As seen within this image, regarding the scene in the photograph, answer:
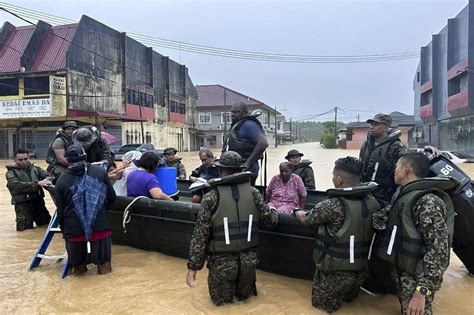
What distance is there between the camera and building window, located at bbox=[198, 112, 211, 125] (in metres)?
49.1

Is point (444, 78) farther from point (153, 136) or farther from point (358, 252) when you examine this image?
point (358, 252)

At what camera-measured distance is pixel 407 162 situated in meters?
3.17

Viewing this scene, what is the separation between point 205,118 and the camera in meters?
49.3

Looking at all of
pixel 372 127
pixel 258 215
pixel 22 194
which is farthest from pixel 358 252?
pixel 22 194

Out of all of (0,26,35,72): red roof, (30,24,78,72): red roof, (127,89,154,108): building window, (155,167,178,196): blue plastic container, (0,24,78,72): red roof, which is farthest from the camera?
(127,89,154,108): building window

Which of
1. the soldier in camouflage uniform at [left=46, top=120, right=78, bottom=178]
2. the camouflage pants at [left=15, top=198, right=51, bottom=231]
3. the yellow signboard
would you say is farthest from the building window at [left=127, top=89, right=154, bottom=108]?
the soldier in camouflage uniform at [left=46, top=120, right=78, bottom=178]

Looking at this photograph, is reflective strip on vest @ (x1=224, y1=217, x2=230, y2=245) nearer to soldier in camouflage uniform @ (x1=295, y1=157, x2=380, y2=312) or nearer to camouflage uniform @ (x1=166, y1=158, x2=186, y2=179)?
soldier in camouflage uniform @ (x1=295, y1=157, x2=380, y2=312)

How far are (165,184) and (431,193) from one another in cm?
358

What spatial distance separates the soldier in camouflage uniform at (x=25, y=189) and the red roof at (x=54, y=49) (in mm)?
20323

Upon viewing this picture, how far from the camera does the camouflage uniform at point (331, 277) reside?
3295mm

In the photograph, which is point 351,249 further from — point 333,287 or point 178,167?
point 178,167

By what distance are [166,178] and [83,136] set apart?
120cm

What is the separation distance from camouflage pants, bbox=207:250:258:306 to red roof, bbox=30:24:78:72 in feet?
81.3

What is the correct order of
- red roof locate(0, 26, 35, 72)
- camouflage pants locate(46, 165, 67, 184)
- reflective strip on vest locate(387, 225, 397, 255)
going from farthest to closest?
red roof locate(0, 26, 35, 72)
camouflage pants locate(46, 165, 67, 184)
reflective strip on vest locate(387, 225, 397, 255)
